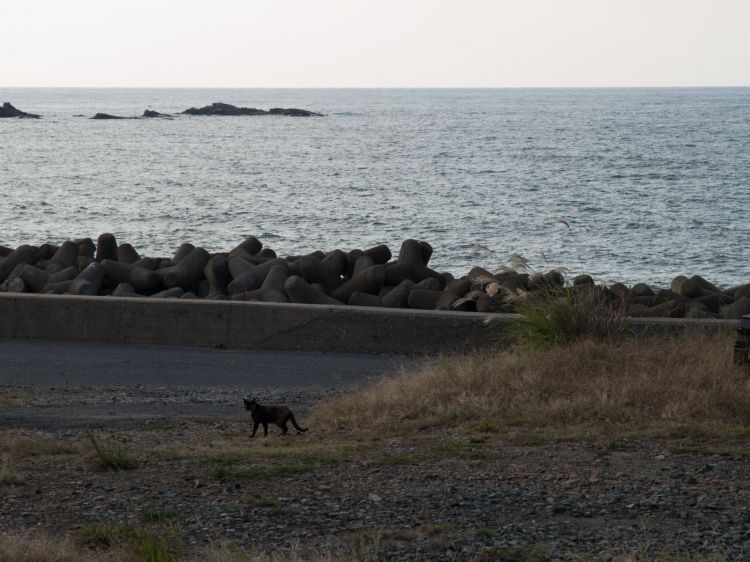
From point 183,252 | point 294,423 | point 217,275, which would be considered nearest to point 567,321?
point 294,423

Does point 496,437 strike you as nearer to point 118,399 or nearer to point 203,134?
point 118,399

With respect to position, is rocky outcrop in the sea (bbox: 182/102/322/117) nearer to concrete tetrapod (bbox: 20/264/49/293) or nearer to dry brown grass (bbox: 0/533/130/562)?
concrete tetrapod (bbox: 20/264/49/293)

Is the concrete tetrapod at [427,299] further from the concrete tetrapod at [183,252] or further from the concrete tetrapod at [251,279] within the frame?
the concrete tetrapod at [183,252]

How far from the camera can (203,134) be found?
376ft

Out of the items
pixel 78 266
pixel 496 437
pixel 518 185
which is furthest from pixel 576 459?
pixel 518 185

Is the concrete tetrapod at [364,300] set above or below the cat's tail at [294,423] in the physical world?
below

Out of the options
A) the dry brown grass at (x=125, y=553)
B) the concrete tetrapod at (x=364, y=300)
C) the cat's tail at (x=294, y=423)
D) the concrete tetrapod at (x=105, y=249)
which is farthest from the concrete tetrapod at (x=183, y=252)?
the dry brown grass at (x=125, y=553)

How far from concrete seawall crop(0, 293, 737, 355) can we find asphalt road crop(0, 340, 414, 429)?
8.1 inches

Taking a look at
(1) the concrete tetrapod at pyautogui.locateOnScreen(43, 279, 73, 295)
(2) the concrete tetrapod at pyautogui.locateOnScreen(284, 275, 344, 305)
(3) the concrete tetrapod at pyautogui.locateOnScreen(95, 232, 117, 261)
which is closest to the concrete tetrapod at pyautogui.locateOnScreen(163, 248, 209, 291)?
(1) the concrete tetrapod at pyautogui.locateOnScreen(43, 279, 73, 295)

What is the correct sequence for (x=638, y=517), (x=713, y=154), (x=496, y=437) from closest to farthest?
(x=638, y=517) → (x=496, y=437) → (x=713, y=154)

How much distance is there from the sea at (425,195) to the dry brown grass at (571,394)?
141cm

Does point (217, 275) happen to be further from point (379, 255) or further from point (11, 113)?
point (11, 113)

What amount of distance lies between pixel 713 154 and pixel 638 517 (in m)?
74.6

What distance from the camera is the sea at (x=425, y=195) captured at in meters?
33.0
